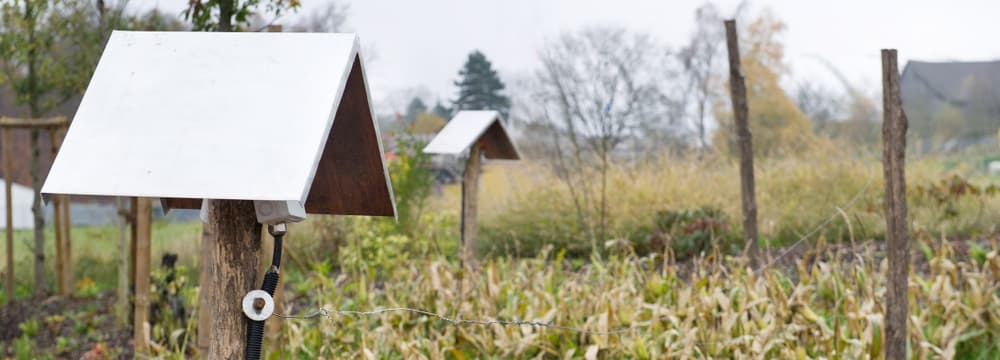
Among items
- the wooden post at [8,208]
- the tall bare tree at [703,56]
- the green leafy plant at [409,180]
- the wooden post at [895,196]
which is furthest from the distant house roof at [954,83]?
the wooden post at [895,196]

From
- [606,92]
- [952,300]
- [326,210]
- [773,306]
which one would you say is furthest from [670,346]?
[606,92]

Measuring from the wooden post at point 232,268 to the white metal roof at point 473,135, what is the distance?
3.23m

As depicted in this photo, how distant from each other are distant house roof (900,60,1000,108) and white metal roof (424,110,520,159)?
22.6m

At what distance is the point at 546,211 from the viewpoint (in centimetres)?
923

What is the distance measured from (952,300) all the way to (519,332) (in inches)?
82.2

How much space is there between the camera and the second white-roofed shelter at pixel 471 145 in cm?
538

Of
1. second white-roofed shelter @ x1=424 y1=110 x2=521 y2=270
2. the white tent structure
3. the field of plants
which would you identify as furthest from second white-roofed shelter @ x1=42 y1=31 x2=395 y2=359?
the white tent structure

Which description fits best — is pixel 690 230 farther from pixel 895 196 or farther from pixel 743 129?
pixel 895 196

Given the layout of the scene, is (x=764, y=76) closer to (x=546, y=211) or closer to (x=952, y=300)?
(x=546, y=211)

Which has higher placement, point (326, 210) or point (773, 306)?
point (326, 210)

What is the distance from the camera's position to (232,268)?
192 cm

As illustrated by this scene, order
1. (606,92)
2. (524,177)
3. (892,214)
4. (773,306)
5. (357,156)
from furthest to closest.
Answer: (606,92) < (524,177) < (773,306) < (892,214) < (357,156)

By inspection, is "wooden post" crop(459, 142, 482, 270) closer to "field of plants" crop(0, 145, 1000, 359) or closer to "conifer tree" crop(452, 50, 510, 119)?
"field of plants" crop(0, 145, 1000, 359)

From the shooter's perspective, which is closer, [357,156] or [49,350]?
[357,156]
